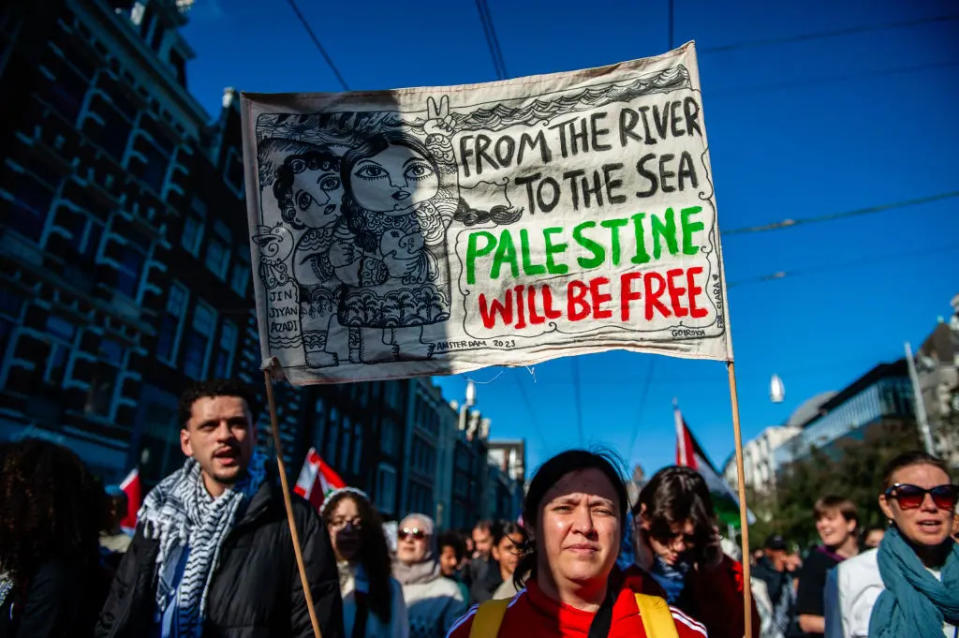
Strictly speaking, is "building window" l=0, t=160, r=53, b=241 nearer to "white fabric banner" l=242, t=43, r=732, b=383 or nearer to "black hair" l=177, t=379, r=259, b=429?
"black hair" l=177, t=379, r=259, b=429

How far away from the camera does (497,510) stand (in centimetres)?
6662

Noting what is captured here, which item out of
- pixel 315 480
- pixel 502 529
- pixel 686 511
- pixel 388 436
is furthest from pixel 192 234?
pixel 686 511

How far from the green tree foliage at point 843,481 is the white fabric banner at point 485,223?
81.0ft

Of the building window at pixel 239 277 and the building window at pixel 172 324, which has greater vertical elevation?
the building window at pixel 239 277

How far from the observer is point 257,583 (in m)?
2.69

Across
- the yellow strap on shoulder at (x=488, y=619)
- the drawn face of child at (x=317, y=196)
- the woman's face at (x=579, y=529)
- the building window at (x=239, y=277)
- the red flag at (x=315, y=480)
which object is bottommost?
the yellow strap on shoulder at (x=488, y=619)

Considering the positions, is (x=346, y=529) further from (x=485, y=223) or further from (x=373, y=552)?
(x=485, y=223)

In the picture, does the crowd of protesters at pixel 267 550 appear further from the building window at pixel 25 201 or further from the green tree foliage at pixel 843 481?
the green tree foliage at pixel 843 481

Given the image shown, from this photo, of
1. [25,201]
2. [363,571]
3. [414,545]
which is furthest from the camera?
[25,201]

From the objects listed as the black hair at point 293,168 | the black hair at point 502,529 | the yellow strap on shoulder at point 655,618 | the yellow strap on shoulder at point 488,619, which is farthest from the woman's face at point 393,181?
the black hair at point 502,529

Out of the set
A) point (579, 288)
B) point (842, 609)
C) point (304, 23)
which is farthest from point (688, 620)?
point (304, 23)

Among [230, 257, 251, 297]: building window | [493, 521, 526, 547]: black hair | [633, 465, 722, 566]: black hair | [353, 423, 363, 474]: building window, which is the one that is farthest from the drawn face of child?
[353, 423, 363, 474]: building window

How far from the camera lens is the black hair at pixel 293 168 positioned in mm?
2779

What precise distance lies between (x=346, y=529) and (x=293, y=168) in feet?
7.83
